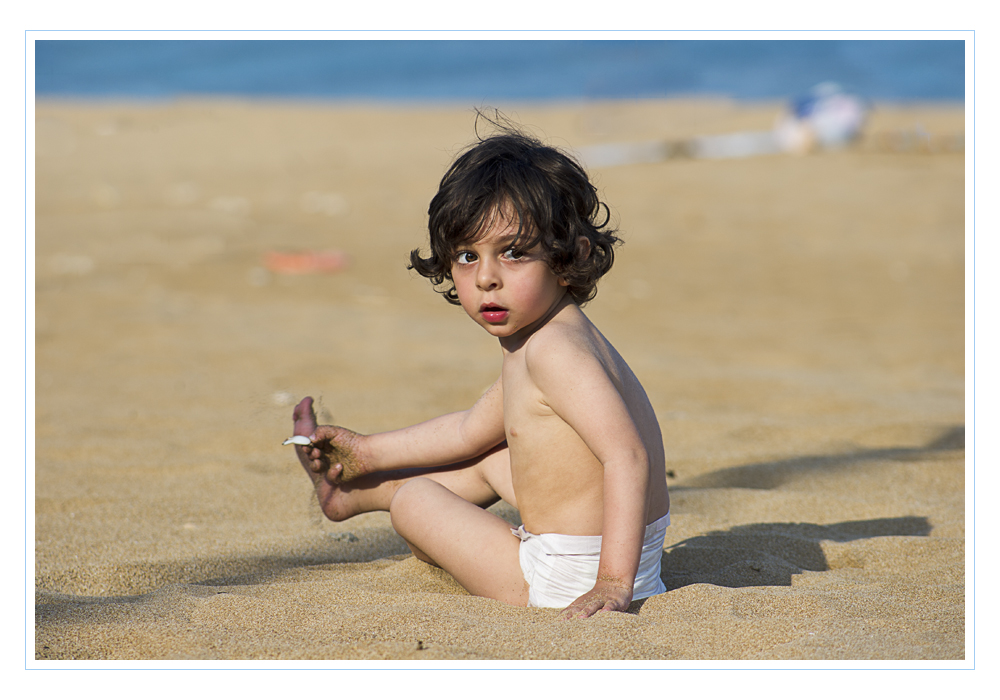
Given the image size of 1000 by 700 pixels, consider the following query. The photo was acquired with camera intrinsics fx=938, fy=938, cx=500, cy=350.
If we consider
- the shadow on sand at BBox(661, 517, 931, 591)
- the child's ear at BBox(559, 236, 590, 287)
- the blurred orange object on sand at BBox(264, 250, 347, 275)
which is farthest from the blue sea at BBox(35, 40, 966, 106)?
the child's ear at BBox(559, 236, 590, 287)

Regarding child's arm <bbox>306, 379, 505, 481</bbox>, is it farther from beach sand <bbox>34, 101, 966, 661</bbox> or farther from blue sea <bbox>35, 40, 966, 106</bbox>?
blue sea <bbox>35, 40, 966, 106</bbox>

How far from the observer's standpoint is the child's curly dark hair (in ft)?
7.14

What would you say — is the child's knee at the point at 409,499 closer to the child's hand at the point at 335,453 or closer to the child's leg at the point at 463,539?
the child's leg at the point at 463,539

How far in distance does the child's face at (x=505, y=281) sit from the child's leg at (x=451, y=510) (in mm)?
500

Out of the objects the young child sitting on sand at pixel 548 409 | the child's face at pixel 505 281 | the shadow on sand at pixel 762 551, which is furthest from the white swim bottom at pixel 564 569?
the child's face at pixel 505 281

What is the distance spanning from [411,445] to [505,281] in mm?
703

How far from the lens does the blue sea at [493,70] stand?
17.8 m

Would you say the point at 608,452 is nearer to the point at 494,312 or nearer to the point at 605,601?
the point at 605,601

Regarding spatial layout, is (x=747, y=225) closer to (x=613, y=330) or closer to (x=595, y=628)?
(x=613, y=330)

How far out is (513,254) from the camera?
7.13 ft

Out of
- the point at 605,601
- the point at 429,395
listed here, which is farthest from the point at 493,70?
the point at 605,601

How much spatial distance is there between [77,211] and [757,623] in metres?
9.33

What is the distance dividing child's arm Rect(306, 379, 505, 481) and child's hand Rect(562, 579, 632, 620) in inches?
25.4

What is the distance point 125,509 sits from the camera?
127 inches
